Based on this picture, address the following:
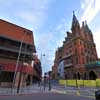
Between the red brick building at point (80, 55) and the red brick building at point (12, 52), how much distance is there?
71.9ft

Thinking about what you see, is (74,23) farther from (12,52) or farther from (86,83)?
(12,52)

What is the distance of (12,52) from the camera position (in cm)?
3378

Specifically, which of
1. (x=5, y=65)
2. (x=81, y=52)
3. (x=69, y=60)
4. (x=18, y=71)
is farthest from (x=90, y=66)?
(x=5, y=65)

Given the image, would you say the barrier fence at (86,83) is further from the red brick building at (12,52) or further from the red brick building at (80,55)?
the red brick building at (12,52)

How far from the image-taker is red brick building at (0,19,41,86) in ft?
102

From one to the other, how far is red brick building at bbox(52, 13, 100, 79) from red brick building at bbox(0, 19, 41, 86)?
2191 centimetres

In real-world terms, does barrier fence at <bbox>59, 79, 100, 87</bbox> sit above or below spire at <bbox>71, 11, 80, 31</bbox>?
below

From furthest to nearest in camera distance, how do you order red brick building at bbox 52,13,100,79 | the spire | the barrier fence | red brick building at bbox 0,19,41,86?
1. the spire
2. red brick building at bbox 52,13,100,79
3. the barrier fence
4. red brick building at bbox 0,19,41,86

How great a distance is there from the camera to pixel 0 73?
2970 cm

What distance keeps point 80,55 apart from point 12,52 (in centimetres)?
2923

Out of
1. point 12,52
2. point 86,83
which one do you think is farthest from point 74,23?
point 12,52

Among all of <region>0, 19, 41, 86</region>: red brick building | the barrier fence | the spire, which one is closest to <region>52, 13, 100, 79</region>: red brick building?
the spire

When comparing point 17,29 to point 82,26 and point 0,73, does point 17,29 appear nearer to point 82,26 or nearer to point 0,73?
point 0,73

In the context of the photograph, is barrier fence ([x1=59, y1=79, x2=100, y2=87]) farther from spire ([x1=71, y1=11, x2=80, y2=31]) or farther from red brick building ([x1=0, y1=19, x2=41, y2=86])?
spire ([x1=71, y1=11, x2=80, y2=31])
